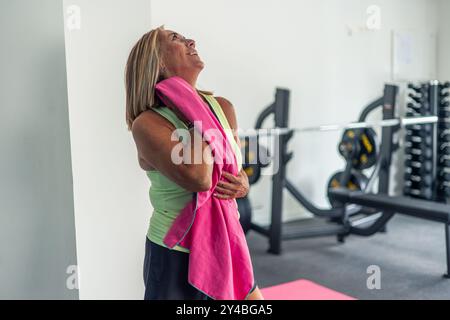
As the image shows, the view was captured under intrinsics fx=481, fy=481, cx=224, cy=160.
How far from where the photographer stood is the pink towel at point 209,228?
34.8 inches

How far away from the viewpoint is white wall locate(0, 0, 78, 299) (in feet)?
4.19

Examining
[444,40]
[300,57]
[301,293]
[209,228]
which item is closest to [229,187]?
[209,228]

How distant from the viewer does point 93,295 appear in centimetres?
140

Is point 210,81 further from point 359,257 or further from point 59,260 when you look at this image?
point 59,260

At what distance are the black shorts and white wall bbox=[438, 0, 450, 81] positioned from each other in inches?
187

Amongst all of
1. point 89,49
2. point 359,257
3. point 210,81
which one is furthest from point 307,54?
point 89,49

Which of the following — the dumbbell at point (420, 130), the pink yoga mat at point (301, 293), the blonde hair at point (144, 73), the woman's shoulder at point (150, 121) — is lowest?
the pink yoga mat at point (301, 293)

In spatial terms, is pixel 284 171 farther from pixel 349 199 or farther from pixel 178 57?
pixel 178 57

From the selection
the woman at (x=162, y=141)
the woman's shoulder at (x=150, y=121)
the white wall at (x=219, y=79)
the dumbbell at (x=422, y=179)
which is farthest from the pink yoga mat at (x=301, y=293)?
the dumbbell at (x=422, y=179)

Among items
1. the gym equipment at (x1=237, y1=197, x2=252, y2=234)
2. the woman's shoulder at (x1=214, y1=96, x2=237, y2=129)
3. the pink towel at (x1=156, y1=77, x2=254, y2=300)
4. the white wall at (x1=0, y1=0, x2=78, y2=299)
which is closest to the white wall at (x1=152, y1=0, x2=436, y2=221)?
the gym equipment at (x1=237, y1=197, x2=252, y2=234)

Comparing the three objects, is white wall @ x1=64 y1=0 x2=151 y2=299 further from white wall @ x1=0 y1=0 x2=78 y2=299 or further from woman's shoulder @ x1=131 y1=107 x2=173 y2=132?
woman's shoulder @ x1=131 y1=107 x2=173 y2=132

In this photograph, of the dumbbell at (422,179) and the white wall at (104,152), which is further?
the dumbbell at (422,179)

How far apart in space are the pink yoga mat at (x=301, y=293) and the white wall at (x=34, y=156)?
81 centimetres

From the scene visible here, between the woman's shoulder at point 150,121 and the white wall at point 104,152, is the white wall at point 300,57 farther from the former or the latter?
the woman's shoulder at point 150,121
